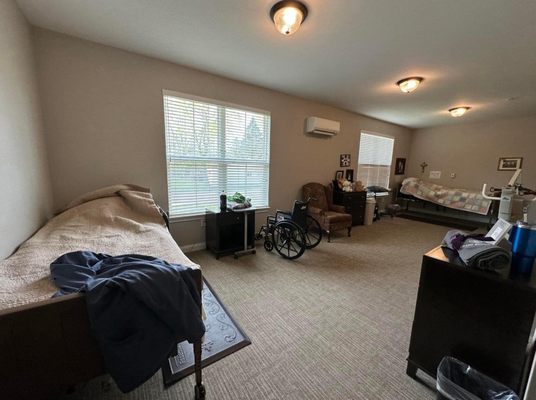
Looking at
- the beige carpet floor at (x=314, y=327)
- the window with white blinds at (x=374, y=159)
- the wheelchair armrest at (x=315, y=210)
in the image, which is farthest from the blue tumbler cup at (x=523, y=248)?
the window with white blinds at (x=374, y=159)

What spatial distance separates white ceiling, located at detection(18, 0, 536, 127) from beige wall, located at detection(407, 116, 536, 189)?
2.23 metres

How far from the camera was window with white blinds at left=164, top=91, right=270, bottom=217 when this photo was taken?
2957 mm

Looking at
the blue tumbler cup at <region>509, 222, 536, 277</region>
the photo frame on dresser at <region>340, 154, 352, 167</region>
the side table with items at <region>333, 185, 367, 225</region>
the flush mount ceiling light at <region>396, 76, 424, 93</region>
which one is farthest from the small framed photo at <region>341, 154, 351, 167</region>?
the blue tumbler cup at <region>509, 222, 536, 277</region>

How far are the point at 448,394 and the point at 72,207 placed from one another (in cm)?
314

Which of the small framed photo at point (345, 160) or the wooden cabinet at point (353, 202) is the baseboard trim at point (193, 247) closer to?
the wooden cabinet at point (353, 202)

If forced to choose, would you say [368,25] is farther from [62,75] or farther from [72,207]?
[72,207]

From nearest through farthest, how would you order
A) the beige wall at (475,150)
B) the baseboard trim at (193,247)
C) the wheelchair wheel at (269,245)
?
the baseboard trim at (193,247) < the wheelchair wheel at (269,245) < the beige wall at (475,150)

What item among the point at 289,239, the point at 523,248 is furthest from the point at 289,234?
the point at 523,248

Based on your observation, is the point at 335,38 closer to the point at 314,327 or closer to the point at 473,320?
the point at 473,320

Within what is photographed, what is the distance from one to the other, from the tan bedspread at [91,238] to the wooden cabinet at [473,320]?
1.43m

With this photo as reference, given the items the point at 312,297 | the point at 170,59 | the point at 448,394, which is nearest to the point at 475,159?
the point at 312,297

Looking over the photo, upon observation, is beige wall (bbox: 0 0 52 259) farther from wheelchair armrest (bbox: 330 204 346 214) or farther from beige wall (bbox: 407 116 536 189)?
beige wall (bbox: 407 116 536 189)

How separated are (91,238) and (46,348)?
39.4 inches

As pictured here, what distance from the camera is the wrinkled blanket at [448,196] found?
5.04 meters
